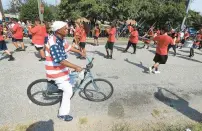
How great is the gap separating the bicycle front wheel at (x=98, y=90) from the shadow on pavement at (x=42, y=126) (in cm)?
124

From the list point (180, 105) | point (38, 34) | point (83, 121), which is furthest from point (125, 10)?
point (83, 121)

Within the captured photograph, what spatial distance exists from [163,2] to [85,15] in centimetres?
1061

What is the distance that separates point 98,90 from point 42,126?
1.64 m

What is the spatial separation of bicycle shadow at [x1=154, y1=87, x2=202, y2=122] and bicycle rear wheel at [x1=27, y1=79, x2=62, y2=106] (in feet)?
9.20

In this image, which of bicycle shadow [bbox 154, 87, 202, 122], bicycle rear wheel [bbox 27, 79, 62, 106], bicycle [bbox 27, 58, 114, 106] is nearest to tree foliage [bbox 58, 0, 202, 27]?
bicycle shadow [bbox 154, 87, 202, 122]

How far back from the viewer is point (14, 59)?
8.09 meters

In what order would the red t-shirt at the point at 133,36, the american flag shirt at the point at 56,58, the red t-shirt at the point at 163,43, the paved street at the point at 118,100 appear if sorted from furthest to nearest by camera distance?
the red t-shirt at the point at 133,36 < the red t-shirt at the point at 163,43 < the paved street at the point at 118,100 < the american flag shirt at the point at 56,58

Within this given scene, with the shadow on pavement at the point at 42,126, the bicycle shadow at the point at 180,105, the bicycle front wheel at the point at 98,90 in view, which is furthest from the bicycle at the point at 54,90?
the bicycle shadow at the point at 180,105

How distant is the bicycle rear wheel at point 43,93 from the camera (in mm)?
4371

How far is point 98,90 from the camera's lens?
4.93 metres

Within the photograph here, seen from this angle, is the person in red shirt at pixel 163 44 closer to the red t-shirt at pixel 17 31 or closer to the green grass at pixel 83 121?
the green grass at pixel 83 121

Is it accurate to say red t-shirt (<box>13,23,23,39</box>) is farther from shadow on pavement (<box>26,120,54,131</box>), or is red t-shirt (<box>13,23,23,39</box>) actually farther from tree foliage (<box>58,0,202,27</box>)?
tree foliage (<box>58,0,202,27</box>)

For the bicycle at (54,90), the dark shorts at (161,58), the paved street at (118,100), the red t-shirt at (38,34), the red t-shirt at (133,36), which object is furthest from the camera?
the red t-shirt at (133,36)

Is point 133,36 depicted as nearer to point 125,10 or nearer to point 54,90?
point 54,90
